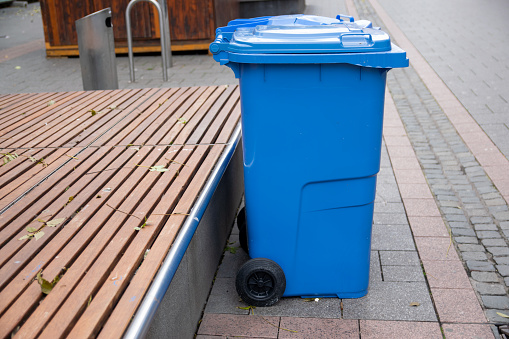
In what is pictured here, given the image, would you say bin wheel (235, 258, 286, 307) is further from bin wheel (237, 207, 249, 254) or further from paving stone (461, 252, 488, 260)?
paving stone (461, 252, 488, 260)

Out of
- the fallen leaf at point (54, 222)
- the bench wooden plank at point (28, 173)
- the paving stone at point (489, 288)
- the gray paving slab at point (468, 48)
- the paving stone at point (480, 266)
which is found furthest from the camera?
the gray paving slab at point (468, 48)

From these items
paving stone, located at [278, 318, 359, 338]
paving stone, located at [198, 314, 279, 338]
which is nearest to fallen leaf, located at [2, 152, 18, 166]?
paving stone, located at [198, 314, 279, 338]

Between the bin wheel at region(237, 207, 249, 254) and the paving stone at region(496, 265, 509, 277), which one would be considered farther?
the bin wheel at region(237, 207, 249, 254)

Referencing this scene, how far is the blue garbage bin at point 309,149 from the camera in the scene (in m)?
2.66

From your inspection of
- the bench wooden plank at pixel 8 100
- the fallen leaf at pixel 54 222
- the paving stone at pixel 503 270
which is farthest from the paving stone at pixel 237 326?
the bench wooden plank at pixel 8 100

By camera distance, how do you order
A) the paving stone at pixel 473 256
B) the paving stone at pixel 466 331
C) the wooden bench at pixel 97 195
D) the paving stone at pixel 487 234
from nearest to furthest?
the wooden bench at pixel 97 195, the paving stone at pixel 466 331, the paving stone at pixel 473 256, the paving stone at pixel 487 234

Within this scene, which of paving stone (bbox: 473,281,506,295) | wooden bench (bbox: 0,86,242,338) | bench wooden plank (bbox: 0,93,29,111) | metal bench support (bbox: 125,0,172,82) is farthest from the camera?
metal bench support (bbox: 125,0,172,82)

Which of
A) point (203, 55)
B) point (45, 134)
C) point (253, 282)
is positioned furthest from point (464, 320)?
point (203, 55)

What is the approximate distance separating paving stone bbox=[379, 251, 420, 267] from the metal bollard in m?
4.11

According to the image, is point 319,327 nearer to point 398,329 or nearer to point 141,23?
point 398,329

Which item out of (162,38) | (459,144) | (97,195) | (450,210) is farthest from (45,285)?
(162,38)

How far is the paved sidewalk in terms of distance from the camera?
2850 mm

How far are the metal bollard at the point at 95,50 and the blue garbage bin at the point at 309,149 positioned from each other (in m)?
3.74

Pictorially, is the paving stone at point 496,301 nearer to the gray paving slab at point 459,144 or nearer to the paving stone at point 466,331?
the gray paving slab at point 459,144
